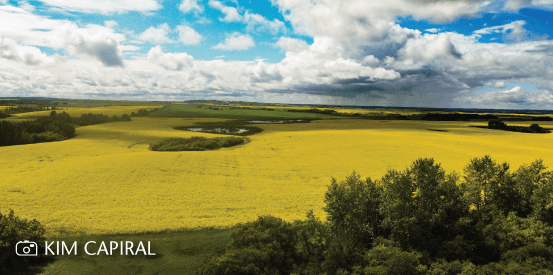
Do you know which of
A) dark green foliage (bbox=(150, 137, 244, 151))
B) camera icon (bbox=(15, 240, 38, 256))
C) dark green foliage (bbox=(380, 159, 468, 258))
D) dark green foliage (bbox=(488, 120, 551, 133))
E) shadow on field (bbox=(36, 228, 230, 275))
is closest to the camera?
shadow on field (bbox=(36, 228, 230, 275))

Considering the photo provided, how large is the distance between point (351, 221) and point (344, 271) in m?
5.74

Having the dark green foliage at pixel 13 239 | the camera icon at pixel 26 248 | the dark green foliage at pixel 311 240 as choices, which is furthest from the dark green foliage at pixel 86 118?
the dark green foliage at pixel 311 240

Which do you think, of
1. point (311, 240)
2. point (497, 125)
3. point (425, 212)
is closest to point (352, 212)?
point (311, 240)

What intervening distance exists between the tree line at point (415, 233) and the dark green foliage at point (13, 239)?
17691mm

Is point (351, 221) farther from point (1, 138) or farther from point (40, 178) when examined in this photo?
point (1, 138)

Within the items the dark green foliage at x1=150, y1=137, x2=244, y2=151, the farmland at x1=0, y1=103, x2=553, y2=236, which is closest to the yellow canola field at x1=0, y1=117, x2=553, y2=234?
the farmland at x1=0, y1=103, x2=553, y2=236

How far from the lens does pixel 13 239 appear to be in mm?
27906

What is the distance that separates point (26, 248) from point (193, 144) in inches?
2410

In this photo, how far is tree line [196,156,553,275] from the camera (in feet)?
86.2

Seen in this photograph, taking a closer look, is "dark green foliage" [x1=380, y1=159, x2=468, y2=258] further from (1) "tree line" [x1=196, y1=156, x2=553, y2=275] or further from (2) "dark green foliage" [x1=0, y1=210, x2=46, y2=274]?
(2) "dark green foliage" [x1=0, y1=210, x2=46, y2=274]

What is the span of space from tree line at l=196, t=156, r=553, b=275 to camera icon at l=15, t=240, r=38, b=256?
1729 centimetres

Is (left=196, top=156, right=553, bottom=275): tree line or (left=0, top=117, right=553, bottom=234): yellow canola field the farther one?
(left=0, top=117, right=553, bottom=234): yellow canola field

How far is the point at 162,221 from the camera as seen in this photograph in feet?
121

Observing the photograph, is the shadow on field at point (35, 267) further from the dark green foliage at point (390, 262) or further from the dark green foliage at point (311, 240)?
the dark green foliage at point (390, 262)
